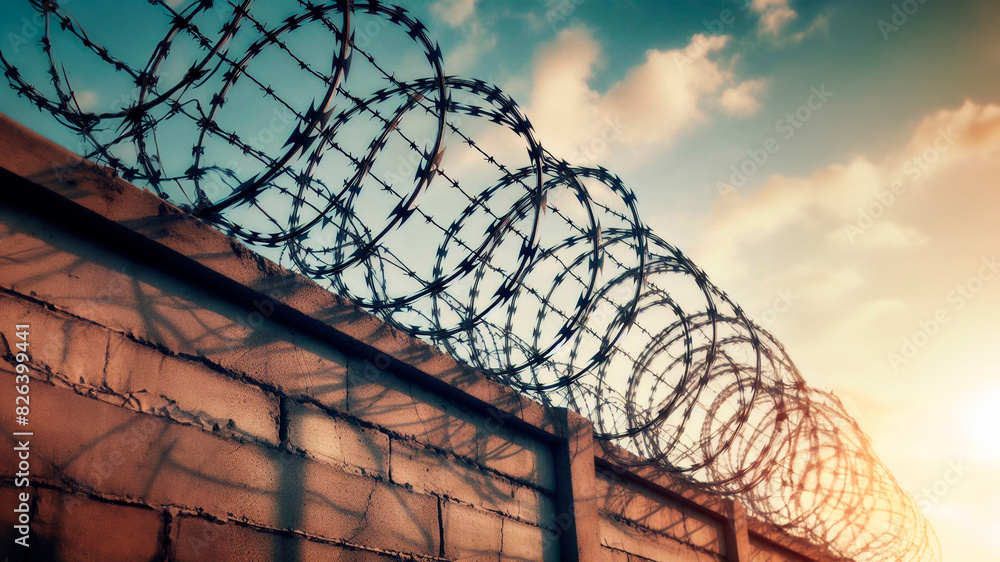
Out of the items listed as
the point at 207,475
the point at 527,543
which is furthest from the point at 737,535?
the point at 207,475

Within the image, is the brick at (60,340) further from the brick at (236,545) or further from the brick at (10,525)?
the brick at (236,545)

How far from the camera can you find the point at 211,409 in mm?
3375

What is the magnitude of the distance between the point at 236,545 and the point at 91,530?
655 millimetres

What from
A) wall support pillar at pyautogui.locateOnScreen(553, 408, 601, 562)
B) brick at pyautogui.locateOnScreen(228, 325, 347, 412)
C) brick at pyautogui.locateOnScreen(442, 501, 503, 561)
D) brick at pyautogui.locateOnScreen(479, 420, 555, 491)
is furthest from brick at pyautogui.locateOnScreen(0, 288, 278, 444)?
wall support pillar at pyautogui.locateOnScreen(553, 408, 601, 562)

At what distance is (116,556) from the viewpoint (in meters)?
2.82

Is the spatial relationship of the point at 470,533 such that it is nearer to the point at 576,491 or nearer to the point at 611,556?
the point at 576,491

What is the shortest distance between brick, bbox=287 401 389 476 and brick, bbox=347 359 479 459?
104 millimetres

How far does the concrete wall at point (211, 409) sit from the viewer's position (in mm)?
2842

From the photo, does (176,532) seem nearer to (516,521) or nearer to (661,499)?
(516,521)

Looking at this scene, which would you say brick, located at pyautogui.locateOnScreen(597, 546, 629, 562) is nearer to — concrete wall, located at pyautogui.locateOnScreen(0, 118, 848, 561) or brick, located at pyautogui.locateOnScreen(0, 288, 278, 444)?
concrete wall, located at pyautogui.locateOnScreen(0, 118, 848, 561)

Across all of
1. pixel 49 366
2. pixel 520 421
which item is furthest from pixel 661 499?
pixel 49 366

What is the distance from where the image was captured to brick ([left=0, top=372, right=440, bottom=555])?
279 centimetres

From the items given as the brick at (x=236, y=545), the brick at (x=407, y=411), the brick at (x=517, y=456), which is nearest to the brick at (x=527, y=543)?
the brick at (x=517, y=456)

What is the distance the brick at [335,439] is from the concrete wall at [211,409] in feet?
0.04
